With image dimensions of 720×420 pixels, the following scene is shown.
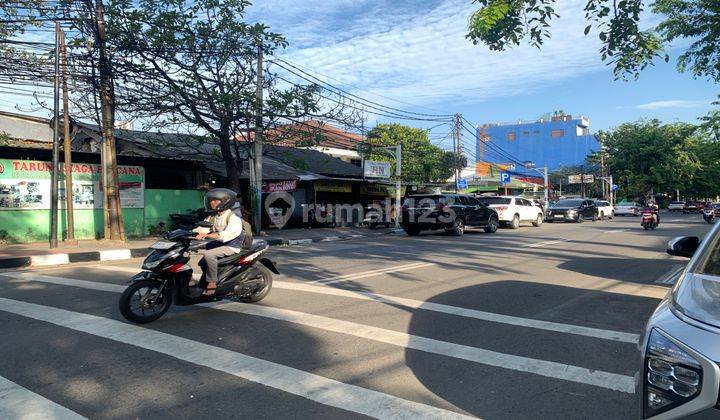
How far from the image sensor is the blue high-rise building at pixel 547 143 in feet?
248

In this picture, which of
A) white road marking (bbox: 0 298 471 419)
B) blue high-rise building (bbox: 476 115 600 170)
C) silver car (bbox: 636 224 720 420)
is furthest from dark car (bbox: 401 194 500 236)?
blue high-rise building (bbox: 476 115 600 170)

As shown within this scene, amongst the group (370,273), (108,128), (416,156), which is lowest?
(370,273)

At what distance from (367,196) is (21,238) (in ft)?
56.0

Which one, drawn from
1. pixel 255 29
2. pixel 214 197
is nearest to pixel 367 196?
pixel 255 29

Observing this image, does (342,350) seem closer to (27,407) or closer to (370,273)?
(27,407)

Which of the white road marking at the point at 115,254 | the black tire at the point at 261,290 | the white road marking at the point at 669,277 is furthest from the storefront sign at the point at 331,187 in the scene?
the black tire at the point at 261,290

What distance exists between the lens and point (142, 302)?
6.05 metres

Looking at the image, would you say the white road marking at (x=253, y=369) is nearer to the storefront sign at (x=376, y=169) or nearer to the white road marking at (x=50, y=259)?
the white road marking at (x=50, y=259)

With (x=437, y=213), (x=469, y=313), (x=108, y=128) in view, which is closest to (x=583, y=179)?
(x=437, y=213)

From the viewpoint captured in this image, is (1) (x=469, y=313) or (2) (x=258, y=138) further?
(2) (x=258, y=138)

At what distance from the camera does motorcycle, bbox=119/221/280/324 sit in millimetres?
6047

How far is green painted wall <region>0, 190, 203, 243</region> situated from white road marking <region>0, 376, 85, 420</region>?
13752mm

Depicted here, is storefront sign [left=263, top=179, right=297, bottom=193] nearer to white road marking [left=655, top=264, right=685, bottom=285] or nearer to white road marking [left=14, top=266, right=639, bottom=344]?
white road marking [left=14, top=266, right=639, bottom=344]

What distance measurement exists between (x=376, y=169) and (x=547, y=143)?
198ft
